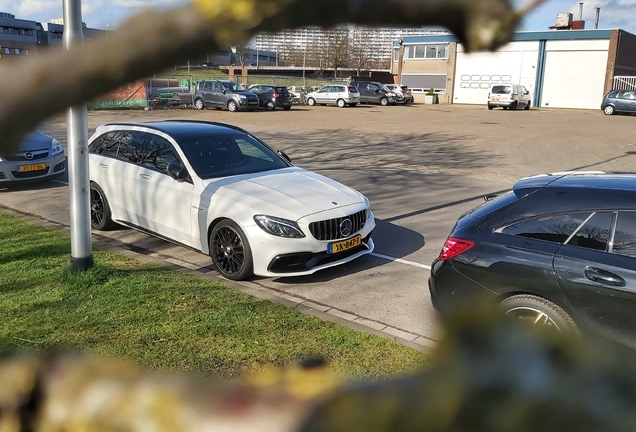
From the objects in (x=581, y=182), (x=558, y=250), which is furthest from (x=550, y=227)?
(x=581, y=182)

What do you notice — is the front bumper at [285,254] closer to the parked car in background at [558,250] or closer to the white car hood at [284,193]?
the white car hood at [284,193]

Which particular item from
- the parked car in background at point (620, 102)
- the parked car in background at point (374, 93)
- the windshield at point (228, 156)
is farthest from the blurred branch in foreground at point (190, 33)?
the parked car in background at point (374, 93)

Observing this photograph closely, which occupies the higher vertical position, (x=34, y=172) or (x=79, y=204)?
(x=79, y=204)

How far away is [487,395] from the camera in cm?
76

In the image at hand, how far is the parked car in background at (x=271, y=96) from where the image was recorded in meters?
35.9

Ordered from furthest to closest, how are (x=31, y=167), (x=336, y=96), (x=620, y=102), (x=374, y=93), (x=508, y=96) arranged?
(x=374, y=93) < (x=508, y=96) < (x=336, y=96) < (x=620, y=102) < (x=31, y=167)

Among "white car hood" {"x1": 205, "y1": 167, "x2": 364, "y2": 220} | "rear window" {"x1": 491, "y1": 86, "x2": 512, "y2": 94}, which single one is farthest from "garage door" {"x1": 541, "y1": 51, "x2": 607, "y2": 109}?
"white car hood" {"x1": 205, "y1": 167, "x2": 364, "y2": 220}

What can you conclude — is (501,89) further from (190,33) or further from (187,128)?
(190,33)

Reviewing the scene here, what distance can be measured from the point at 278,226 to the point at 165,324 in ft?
5.72

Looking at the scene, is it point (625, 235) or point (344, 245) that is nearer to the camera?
point (625, 235)

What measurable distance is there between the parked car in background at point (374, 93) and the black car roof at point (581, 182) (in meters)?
39.0

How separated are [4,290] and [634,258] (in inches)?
217

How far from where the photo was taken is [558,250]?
177 inches

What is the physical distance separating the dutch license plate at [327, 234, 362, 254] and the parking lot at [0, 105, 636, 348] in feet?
1.05
